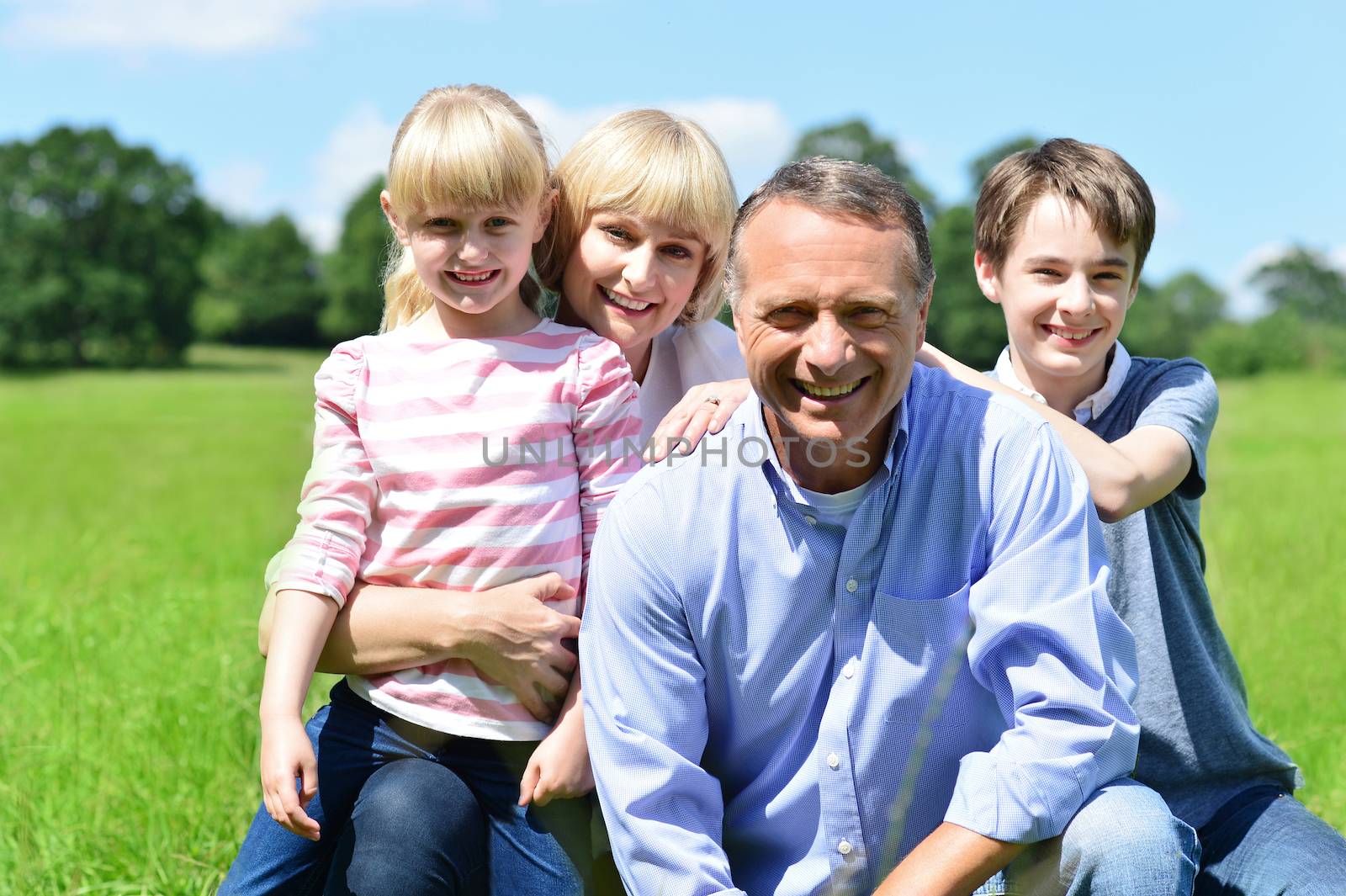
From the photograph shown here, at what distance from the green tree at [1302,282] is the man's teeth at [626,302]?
185 feet

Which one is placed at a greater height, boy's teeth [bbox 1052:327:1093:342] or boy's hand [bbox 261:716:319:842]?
boy's teeth [bbox 1052:327:1093:342]

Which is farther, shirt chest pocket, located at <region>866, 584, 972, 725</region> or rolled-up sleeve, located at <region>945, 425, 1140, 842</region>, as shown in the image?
shirt chest pocket, located at <region>866, 584, 972, 725</region>

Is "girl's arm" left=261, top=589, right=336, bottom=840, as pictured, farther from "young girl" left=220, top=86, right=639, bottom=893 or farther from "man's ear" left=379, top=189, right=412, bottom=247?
"man's ear" left=379, top=189, right=412, bottom=247

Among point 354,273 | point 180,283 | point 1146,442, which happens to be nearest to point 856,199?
point 1146,442

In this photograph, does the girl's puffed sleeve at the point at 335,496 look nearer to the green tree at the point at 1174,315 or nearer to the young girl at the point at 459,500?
the young girl at the point at 459,500

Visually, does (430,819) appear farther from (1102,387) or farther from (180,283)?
(180,283)

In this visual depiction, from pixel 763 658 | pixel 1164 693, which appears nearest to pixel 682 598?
pixel 763 658

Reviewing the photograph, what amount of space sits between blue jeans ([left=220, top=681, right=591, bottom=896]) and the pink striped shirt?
0.28ft

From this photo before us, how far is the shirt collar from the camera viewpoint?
314 cm

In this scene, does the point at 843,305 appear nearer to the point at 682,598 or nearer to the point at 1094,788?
the point at 682,598

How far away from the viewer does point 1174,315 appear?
185 ft

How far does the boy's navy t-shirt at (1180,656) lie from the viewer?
117 inches

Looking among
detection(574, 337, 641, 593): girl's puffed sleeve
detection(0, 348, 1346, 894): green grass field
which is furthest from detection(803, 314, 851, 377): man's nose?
detection(0, 348, 1346, 894): green grass field

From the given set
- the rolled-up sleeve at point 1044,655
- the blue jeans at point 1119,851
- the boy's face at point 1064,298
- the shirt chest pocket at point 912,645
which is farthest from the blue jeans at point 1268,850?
the boy's face at point 1064,298
